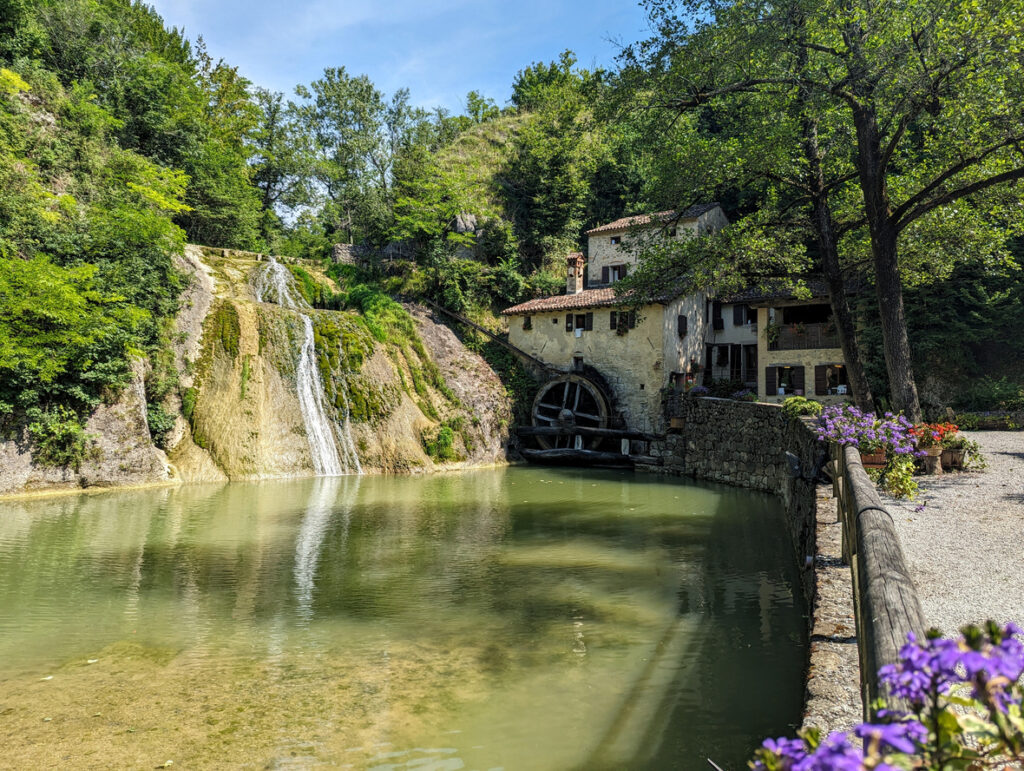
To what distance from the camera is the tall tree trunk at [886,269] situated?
1080 centimetres

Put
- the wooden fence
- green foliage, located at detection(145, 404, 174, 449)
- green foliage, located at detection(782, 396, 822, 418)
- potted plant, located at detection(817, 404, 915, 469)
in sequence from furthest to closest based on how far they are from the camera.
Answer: green foliage, located at detection(145, 404, 174, 449), green foliage, located at detection(782, 396, 822, 418), potted plant, located at detection(817, 404, 915, 469), the wooden fence

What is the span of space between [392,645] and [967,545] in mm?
5366

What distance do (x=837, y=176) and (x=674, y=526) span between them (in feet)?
29.5

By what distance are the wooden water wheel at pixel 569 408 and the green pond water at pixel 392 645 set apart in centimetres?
1458

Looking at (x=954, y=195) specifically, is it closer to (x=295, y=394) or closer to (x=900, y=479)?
(x=900, y=479)

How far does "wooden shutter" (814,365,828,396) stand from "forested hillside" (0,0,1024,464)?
1.89m

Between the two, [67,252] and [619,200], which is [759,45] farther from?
[619,200]

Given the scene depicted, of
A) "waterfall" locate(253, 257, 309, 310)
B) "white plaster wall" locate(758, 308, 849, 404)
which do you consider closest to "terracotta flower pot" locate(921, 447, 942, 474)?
"white plaster wall" locate(758, 308, 849, 404)

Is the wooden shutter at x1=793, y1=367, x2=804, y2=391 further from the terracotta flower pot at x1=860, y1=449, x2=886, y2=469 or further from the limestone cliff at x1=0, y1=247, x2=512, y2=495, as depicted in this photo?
the terracotta flower pot at x1=860, y1=449, x2=886, y2=469

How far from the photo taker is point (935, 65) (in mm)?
9898

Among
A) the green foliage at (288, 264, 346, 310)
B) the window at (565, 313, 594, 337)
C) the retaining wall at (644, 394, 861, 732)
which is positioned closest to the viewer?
the retaining wall at (644, 394, 861, 732)

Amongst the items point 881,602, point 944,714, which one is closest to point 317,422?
point 881,602

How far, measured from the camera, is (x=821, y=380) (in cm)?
2633

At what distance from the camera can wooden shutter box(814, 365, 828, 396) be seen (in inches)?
1032
